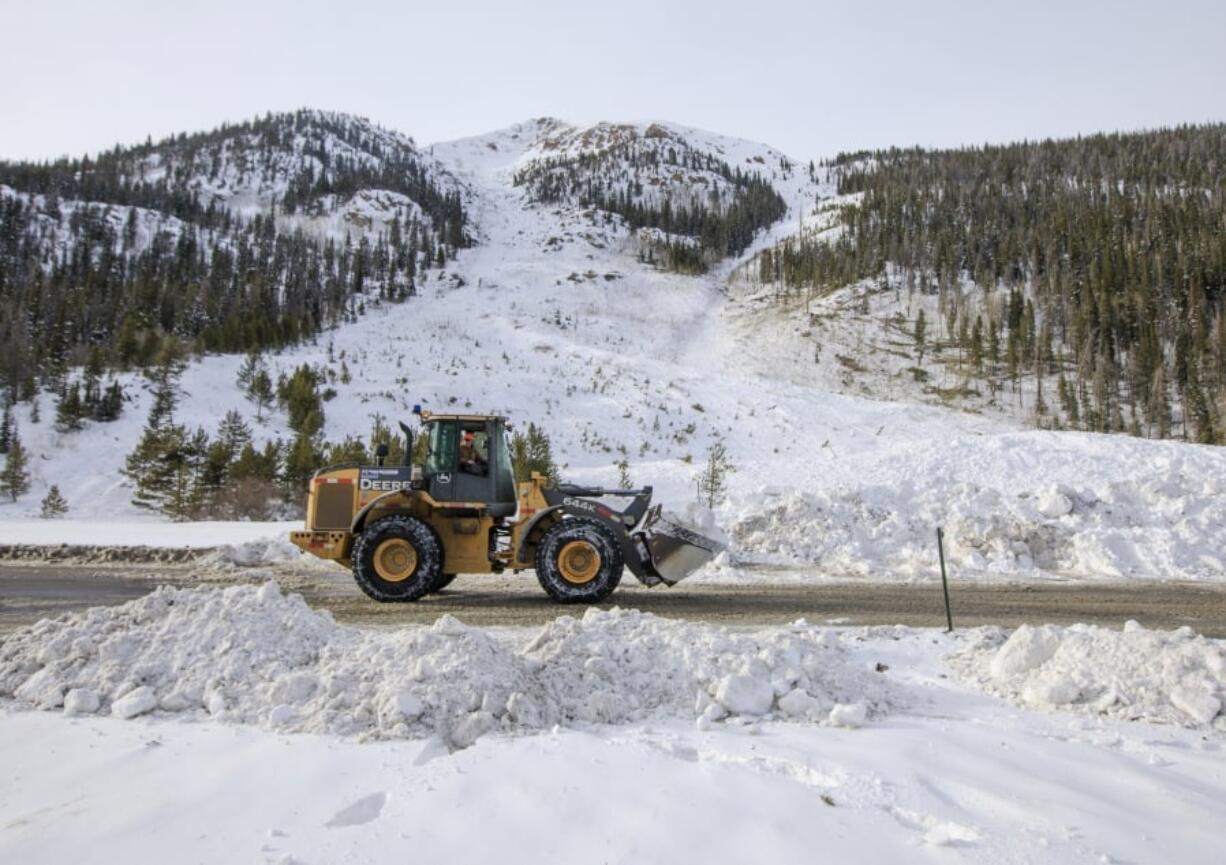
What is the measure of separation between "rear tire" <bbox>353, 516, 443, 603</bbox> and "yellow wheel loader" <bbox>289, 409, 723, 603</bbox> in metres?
0.02

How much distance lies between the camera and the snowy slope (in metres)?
15.2

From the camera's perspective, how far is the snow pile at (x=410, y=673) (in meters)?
4.59

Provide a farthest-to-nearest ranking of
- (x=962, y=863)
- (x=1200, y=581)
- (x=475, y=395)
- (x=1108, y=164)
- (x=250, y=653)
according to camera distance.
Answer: (x=1108, y=164), (x=475, y=395), (x=1200, y=581), (x=250, y=653), (x=962, y=863)

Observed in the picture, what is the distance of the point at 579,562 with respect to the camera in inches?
404

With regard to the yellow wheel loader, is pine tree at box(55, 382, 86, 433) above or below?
above

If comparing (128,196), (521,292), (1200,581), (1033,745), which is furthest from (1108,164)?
(128,196)

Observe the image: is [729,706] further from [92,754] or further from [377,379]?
[377,379]

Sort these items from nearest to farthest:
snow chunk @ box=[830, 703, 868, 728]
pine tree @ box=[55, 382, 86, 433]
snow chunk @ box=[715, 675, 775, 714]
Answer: snow chunk @ box=[830, 703, 868, 728] → snow chunk @ box=[715, 675, 775, 714] → pine tree @ box=[55, 382, 86, 433]

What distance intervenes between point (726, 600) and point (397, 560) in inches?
209

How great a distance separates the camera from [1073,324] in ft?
206

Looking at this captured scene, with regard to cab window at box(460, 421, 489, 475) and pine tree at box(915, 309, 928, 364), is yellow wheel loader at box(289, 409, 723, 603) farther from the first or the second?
pine tree at box(915, 309, 928, 364)

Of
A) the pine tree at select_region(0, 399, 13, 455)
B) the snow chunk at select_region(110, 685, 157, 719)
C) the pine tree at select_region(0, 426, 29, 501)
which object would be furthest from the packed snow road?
the pine tree at select_region(0, 399, 13, 455)

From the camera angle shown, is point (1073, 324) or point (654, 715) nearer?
point (654, 715)

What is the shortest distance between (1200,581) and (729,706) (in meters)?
13.7
